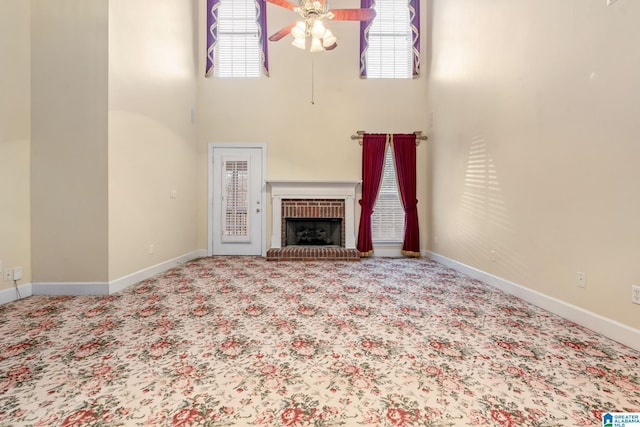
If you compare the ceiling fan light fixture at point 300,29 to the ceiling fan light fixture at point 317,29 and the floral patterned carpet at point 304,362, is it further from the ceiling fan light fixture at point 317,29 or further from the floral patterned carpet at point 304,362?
the floral patterned carpet at point 304,362

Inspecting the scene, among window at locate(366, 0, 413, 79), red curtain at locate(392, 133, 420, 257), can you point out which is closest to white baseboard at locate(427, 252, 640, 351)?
red curtain at locate(392, 133, 420, 257)

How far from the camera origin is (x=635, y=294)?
82.8 inches

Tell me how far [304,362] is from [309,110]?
4759mm

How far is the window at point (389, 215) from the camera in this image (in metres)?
5.69

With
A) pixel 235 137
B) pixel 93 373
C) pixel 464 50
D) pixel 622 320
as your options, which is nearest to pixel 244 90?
pixel 235 137

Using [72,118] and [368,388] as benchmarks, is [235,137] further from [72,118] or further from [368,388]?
[368,388]

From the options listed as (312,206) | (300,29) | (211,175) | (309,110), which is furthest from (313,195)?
(300,29)

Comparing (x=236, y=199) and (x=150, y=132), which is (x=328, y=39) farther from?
(x=236, y=199)

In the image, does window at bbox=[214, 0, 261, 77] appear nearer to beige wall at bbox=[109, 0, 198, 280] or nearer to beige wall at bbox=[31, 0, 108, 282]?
beige wall at bbox=[109, 0, 198, 280]

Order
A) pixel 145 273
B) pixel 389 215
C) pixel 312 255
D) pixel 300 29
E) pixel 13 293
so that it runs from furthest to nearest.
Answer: pixel 389 215 → pixel 312 255 → pixel 145 273 → pixel 300 29 → pixel 13 293

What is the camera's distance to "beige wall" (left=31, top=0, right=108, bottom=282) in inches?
126

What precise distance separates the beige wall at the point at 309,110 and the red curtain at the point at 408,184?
173 mm

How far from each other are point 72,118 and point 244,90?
3014 millimetres

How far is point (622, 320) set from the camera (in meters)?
2.18
